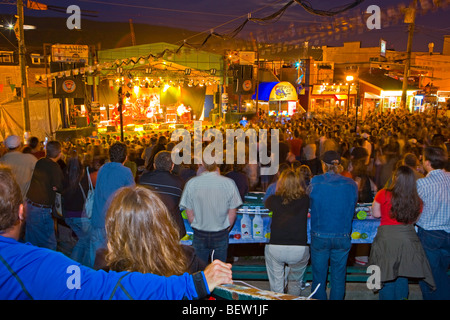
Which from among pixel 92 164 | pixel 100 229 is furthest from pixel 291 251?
pixel 92 164

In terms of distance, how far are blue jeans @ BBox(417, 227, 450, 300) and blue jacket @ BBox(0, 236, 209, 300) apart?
3057 millimetres

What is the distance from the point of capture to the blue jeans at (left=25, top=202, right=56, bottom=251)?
4.45m

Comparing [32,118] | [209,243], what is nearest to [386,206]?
[209,243]

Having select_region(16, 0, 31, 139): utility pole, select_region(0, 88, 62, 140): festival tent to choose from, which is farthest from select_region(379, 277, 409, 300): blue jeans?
select_region(0, 88, 62, 140): festival tent

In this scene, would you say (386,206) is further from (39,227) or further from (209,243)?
(39,227)

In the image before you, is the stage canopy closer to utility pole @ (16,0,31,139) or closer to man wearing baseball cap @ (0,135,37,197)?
utility pole @ (16,0,31,139)

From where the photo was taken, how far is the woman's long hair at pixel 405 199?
3.21 metres

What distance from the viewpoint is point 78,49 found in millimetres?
18844

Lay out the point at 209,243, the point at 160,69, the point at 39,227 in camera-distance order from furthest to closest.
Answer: the point at 160,69
the point at 39,227
the point at 209,243

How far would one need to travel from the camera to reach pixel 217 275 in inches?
58.3

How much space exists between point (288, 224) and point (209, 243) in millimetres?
878

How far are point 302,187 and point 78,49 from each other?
60.9 feet

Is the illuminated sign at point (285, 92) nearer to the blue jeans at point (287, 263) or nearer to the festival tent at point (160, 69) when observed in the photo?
the festival tent at point (160, 69)
